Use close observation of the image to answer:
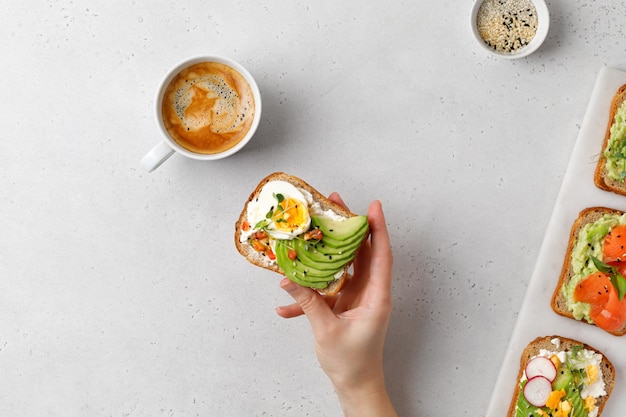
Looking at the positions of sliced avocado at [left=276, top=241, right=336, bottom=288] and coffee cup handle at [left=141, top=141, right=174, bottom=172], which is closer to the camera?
sliced avocado at [left=276, top=241, right=336, bottom=288]

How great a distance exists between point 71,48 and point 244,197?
2.84 ft

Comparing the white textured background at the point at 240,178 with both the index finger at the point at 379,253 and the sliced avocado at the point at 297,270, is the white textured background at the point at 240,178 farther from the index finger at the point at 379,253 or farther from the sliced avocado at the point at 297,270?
the sliced avocado at the point at 297,270

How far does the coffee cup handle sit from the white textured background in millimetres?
205

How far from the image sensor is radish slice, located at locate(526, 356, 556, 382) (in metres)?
2.34

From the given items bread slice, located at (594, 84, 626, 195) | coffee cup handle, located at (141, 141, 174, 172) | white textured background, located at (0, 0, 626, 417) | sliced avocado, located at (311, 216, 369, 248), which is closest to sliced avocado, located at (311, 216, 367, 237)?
sliced avocado, located at (311, 216, 369, 248)

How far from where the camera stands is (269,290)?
8.27 feet

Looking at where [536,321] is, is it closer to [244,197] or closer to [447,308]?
[447,308]

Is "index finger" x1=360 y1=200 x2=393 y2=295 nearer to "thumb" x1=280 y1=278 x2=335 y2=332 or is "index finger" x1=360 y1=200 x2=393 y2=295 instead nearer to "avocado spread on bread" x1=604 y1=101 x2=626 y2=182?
"thumb" x1=280 y1=278 x2=335 y2=332

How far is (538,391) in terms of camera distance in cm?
234

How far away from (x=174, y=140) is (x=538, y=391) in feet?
5.17

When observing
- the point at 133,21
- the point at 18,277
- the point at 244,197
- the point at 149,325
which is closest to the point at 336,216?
the point at 244,197

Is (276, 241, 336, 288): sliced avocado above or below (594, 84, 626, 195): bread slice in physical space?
below

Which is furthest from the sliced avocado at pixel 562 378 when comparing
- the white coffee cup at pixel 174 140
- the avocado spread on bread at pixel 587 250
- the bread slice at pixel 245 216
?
the white coffee cup at pixel 174 140

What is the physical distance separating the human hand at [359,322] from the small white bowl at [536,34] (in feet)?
2.43
